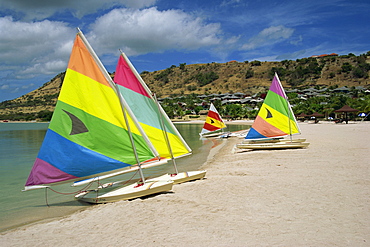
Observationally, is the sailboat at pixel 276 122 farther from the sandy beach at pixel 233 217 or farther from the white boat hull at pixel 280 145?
the sandy beach at pixel 233 217

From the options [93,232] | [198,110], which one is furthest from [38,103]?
[93,232]

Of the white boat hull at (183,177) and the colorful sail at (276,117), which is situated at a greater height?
the colorful sail at (276,117)

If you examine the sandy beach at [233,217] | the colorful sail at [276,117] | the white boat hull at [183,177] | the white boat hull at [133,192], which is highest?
the colorful sail at [276,117]

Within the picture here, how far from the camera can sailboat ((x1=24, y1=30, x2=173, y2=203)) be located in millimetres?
7793

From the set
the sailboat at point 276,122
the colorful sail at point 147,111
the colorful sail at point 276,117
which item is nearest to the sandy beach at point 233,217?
the colorful sail at point 147,111

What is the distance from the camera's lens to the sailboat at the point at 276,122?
16.9 meters

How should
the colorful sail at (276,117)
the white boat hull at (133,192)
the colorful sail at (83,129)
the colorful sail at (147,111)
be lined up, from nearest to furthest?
the colorful sail at (83,129) < the white boat hull at (133,192) < the colorful sail at (147,111) < the colorful sail at (276,117)

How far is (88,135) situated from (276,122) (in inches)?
496

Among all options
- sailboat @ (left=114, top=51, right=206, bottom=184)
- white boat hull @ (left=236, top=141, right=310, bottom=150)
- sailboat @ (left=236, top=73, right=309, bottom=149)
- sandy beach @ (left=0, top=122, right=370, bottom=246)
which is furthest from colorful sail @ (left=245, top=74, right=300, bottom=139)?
sailboat @ (left=114, top=51, right=206, bottom=184)

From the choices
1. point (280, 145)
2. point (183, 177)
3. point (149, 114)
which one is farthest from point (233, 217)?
point (280, 145)

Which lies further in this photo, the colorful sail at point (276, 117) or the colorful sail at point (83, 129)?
the colorful sail at point (276, 117)

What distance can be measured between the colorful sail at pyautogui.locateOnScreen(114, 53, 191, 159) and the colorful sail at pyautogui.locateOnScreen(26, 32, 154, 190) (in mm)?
757

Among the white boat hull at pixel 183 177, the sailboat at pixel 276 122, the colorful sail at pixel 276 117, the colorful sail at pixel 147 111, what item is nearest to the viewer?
the colorful sail at pixel 147 111

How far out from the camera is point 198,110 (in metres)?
102
